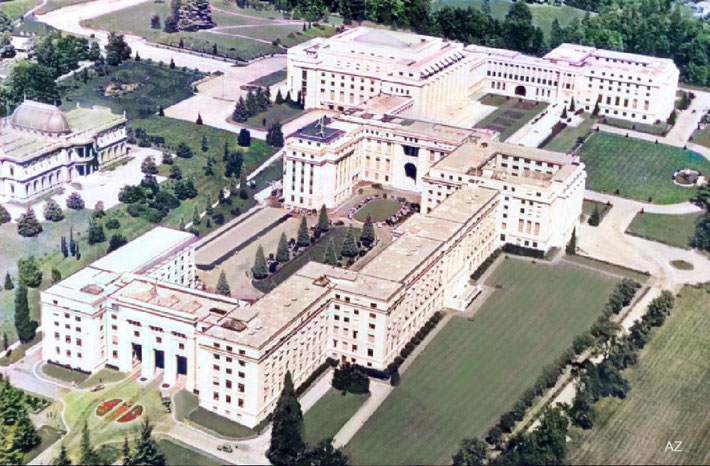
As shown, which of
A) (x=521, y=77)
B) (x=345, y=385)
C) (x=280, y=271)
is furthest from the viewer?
(x=521, y=77)

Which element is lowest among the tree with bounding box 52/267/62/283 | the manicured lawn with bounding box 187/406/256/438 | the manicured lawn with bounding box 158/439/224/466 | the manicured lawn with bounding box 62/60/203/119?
the manicured lawn with bounding box 158/439/224/466

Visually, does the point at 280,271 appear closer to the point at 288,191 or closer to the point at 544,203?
the point at 288,191

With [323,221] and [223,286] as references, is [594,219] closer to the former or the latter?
[323,221]

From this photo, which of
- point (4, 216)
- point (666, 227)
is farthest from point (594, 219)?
point (4, 216)

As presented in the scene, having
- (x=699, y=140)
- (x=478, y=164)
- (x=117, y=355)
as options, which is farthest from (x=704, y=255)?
(x=117, y=355)

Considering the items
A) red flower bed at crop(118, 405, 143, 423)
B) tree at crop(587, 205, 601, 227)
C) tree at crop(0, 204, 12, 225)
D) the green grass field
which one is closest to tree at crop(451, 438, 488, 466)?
the green grass field

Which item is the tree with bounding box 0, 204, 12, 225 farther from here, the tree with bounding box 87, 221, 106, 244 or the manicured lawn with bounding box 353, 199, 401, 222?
the manicured lawn with bounding box 353, 199, 401, 222
